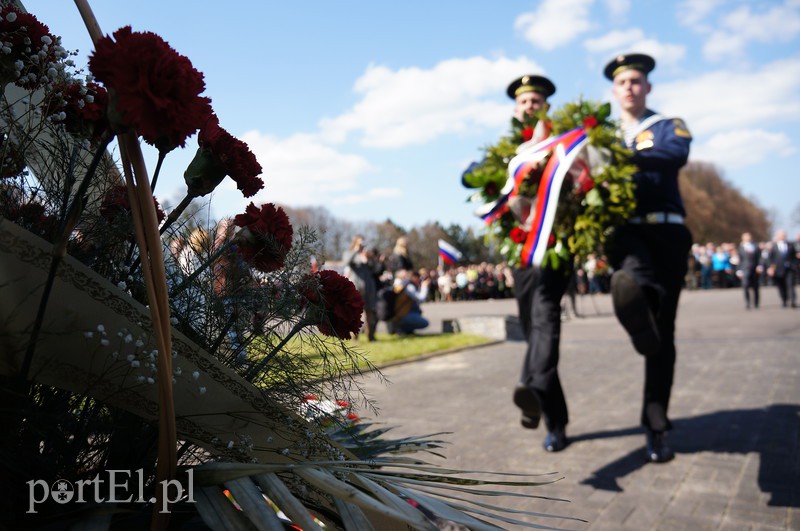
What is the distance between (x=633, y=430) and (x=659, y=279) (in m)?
1.46

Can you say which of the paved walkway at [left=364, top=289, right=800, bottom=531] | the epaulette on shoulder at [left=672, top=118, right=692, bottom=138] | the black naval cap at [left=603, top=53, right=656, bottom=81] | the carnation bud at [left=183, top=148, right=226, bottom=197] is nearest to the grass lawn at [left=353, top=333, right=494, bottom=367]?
the paved walkway at [left=364, top=289, right=800, bottom=531]

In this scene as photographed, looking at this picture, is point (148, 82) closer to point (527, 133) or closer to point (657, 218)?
point (657, 218)

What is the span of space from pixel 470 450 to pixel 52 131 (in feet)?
14.4

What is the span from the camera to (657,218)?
4.82 metres

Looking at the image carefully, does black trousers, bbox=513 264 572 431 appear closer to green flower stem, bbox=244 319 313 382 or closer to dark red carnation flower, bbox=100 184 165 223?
green flower stem, bbox=244 319 313 382

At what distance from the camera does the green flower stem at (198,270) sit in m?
1.17

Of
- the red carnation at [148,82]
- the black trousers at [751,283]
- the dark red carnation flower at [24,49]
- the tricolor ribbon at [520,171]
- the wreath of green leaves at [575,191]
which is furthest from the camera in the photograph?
the black trousers at [751,283]

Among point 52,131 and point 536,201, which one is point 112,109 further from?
point 536,201

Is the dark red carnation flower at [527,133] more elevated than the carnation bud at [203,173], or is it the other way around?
the dark red carnation flower at [527,133]

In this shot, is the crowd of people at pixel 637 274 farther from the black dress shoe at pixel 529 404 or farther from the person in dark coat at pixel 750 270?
the person in dark coat at pixel 750 270

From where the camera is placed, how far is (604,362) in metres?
9.40

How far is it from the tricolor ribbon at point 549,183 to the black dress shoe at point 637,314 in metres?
0.59

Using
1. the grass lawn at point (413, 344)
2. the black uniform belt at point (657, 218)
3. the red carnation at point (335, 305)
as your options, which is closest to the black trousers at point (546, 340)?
the black uniform belt at point (657, 218)

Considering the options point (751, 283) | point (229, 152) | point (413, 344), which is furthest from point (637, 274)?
point (751, 283)
